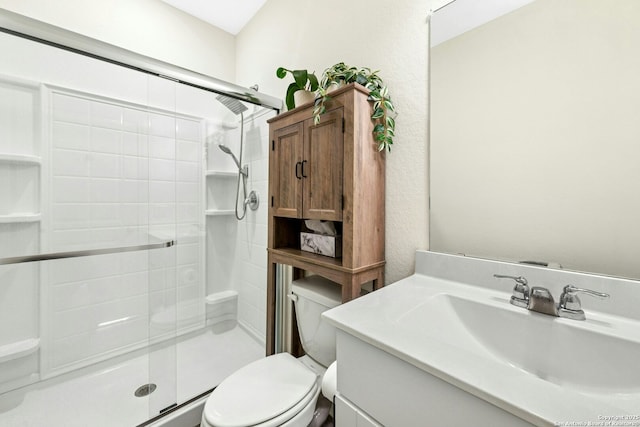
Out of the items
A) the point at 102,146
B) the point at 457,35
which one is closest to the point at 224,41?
the point at 102,146

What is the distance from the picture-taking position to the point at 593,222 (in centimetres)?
68

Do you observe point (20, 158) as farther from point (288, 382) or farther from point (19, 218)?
point (288, 382)

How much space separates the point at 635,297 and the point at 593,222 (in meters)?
0.19

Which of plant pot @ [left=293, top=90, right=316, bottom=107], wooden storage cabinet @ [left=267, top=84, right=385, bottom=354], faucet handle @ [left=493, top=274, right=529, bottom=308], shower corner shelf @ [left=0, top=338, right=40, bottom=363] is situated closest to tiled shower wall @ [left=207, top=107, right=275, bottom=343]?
plant pot @ [left=293, top=90, right=316, bottom=107]

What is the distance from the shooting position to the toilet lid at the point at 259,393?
835mm

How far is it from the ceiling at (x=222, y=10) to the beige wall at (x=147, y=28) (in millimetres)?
53

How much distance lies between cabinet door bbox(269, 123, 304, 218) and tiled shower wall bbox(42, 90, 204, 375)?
0.61 metres

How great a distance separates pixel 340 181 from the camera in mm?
974

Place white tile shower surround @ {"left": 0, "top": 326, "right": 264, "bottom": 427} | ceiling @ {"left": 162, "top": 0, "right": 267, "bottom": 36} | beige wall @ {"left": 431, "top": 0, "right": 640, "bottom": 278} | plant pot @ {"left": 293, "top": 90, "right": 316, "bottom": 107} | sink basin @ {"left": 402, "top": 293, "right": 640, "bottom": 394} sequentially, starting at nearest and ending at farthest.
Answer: sink basin @ {"left": 402, "top": 293, "right": 640, "bottom": 394}, beige wall @ {"left": 431, "top": 0, "right": 640, "bottom": 278}, white tile shower surround @ {"left": 0, "top": 326, "right": 264, "bottom": 427}, plant pot @ {"left": 293, "top": 90, "right": 316, "bottom": 107}, ceiling @ {"left": 162, "top": 0, "right": 267, "bottom": 36}

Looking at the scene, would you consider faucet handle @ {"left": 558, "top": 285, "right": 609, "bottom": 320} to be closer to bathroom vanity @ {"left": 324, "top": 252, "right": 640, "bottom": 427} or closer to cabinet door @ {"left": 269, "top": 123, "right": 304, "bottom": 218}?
bathroom vanity @ {"left": 324, "top": 252, "right": 640, "bottom": 427}

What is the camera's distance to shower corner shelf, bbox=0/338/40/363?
4.25 feet

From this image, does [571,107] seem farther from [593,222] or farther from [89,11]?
[89,11]

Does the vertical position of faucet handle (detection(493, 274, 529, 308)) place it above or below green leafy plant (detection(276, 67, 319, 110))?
below

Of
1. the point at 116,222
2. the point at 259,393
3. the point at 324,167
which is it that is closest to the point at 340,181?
the point at 324,167
